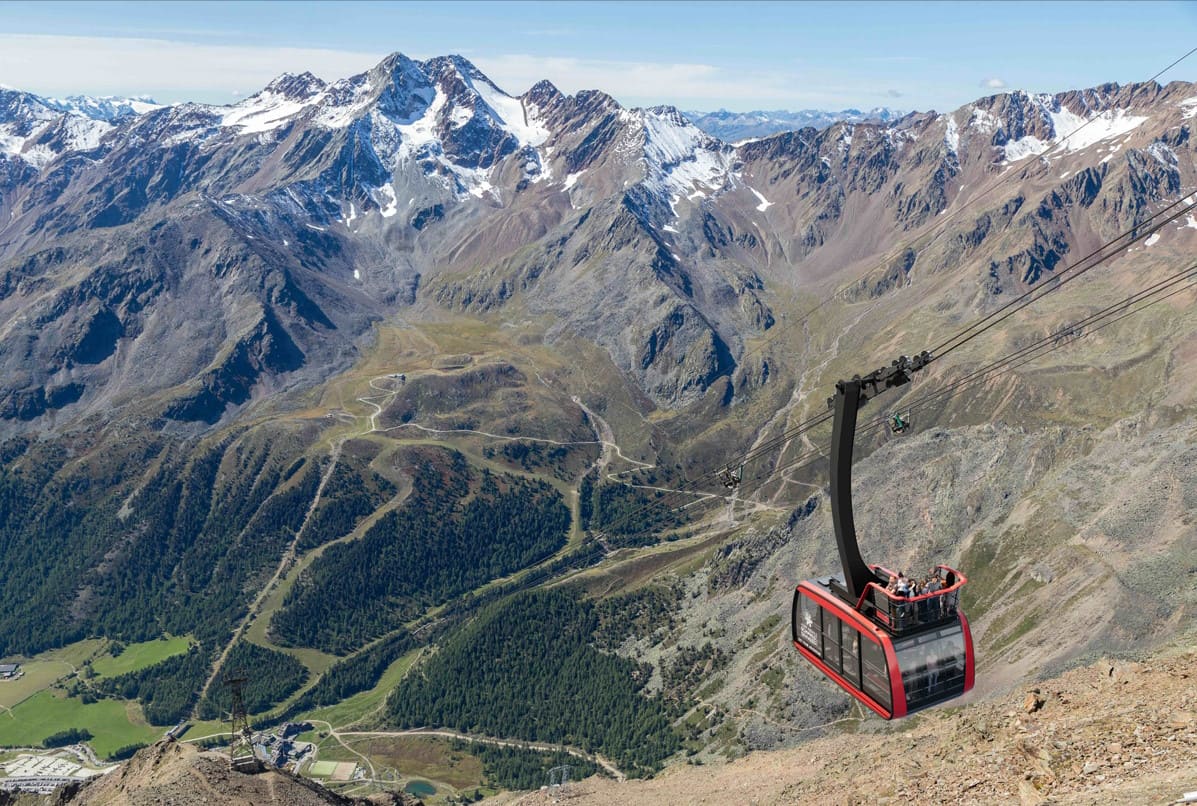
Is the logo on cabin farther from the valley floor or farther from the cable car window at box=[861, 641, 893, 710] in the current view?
the valley floor

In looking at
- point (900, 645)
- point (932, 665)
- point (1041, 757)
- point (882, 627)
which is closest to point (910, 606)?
point (882, 627)

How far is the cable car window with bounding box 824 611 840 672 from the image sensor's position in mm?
54378

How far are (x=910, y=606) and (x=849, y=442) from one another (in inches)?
392

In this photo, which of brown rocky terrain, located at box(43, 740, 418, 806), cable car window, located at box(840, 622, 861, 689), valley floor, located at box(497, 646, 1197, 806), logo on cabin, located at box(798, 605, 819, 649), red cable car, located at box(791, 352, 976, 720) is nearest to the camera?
valley floor, located at box(497, 646, 1197, 806)

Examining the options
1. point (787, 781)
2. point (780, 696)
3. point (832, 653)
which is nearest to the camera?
point (832, 653)

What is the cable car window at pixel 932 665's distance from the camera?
163 feet

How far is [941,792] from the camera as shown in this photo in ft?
160

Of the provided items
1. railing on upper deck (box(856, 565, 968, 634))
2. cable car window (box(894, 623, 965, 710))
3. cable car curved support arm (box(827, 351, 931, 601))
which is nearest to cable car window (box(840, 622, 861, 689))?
railing on upper deck (box(856, 565, 968, 634))

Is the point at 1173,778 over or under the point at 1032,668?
over

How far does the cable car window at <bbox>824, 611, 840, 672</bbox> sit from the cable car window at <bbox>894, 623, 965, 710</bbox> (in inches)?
210

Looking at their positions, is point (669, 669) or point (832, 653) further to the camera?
point (669, 669)

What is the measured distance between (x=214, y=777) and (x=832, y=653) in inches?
2221

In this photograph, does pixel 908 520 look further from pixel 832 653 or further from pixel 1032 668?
pixel 832 653

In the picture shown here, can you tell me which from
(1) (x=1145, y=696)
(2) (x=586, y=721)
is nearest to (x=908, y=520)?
(2) (x=586, y=721)
